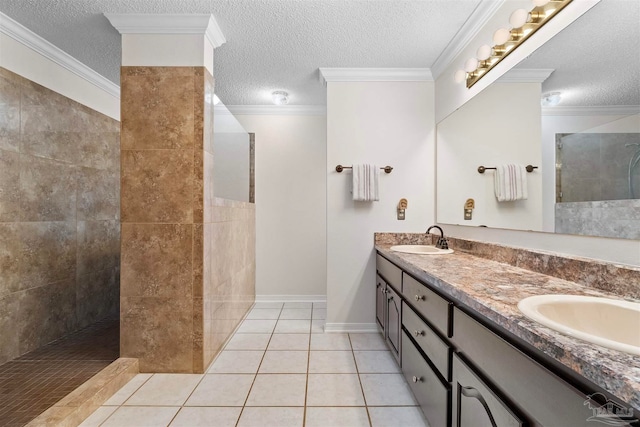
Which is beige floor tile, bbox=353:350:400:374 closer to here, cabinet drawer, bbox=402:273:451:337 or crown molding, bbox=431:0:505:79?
cabinet drawer, bbox=402:273:451:337

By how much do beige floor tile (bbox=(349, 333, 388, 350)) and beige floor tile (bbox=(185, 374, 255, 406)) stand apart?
2.94ft

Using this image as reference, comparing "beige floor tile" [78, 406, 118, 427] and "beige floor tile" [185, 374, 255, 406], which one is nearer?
"beige floor tile" [78, 406, 118, 427]

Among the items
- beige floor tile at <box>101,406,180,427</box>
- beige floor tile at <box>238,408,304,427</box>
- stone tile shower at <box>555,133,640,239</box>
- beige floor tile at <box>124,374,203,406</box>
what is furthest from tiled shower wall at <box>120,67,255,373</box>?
stone tile shower at <box>555,133,640,239</box>

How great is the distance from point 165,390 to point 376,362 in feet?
4.51

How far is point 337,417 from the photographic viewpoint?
158 cm

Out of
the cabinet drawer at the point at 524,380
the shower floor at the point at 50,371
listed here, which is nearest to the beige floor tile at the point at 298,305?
the shower floor at the point at 50,371

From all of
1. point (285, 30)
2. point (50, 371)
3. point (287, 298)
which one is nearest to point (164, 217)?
point (50, 371)

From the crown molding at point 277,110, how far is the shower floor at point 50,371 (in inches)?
101

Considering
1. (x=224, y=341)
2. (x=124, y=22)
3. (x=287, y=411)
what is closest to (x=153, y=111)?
(x=124, y=22)

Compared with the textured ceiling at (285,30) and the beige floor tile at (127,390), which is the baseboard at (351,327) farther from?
the textured ceiling at (285,30)

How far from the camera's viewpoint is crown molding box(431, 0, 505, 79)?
1.84 meters

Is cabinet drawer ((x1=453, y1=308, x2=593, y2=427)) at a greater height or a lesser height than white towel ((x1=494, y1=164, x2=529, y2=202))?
lesser

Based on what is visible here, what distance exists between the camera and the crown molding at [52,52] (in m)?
1.99

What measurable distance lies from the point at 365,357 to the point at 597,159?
1.82 m
